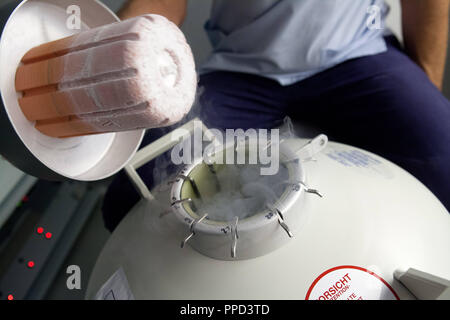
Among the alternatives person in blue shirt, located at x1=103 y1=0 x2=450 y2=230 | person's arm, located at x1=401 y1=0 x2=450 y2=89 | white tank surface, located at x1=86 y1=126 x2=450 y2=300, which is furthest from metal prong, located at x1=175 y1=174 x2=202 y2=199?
person's arm, located at x1=401 y1=0 x2=450 y2=89

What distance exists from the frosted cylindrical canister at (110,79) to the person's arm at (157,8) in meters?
0.39

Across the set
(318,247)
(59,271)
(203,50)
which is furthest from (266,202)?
(59,271)

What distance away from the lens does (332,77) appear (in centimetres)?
101

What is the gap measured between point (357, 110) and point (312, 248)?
0.57 m

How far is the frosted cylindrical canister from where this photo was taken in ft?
1.32

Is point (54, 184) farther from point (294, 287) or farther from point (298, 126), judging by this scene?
point (294, 287)

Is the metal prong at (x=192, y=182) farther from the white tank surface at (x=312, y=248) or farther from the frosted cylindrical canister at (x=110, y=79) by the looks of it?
the frosted cylindrical canister at (x=110, y=79)

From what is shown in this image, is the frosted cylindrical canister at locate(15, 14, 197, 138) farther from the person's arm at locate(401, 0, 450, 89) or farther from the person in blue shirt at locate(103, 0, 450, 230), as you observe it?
the person's arm at locate(401, 0, 450, 89)

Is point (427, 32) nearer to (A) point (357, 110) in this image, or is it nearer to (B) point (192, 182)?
(A) point (357, 110)

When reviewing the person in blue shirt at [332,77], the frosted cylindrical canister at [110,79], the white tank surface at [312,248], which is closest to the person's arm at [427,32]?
the person in blue shirt at [332,77]

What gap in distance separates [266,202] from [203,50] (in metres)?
0.91

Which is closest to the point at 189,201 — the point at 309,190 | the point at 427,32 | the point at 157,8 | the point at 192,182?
the point at 192,182

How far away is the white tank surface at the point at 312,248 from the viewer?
52 centimetres
